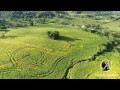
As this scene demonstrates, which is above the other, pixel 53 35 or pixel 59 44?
pixel 53 35

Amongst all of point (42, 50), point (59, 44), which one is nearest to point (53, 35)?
point (59, 44)

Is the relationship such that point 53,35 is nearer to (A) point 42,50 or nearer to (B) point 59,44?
(B) point 59,44

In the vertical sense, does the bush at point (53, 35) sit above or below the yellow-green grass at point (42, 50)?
above

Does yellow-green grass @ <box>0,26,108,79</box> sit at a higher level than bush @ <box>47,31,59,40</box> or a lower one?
lower

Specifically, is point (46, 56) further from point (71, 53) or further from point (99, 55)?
point (99, 55)
